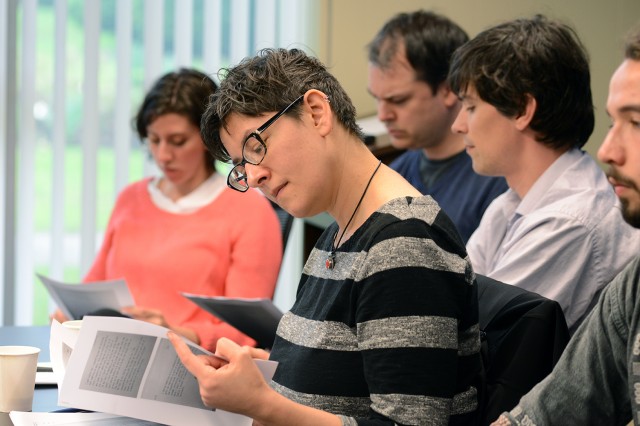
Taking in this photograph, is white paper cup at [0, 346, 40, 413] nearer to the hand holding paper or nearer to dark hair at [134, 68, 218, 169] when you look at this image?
the hand holding paper

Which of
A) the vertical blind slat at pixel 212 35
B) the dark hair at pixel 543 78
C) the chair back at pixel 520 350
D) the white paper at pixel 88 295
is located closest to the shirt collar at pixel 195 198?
the white paper at pixel 88 295

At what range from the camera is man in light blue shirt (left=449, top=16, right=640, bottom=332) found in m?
1.88

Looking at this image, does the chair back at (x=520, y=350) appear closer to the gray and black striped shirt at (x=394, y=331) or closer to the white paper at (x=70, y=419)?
the gray and black striped shirt at (x=394, y=331)

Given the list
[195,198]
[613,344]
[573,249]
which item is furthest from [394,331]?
[195,198]

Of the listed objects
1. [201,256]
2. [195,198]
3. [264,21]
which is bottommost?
[201,256]

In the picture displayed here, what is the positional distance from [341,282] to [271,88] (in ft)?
1.00

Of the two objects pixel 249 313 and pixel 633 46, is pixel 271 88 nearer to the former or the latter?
pixel 633 46

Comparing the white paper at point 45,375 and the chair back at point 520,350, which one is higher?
the chair back at point 520,350

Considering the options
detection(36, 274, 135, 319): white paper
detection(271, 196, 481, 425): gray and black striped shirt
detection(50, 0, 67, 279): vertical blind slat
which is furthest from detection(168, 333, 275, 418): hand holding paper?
detection(50, 0, 67, 279): vertical blind slat

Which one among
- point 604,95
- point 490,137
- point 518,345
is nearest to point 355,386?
point 518,345

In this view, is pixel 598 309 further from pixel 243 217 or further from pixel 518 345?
pixel 243 217

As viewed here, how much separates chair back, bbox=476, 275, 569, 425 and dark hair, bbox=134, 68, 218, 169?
1.51 meters

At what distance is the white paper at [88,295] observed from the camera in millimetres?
2094

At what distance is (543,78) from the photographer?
2.06 metres
